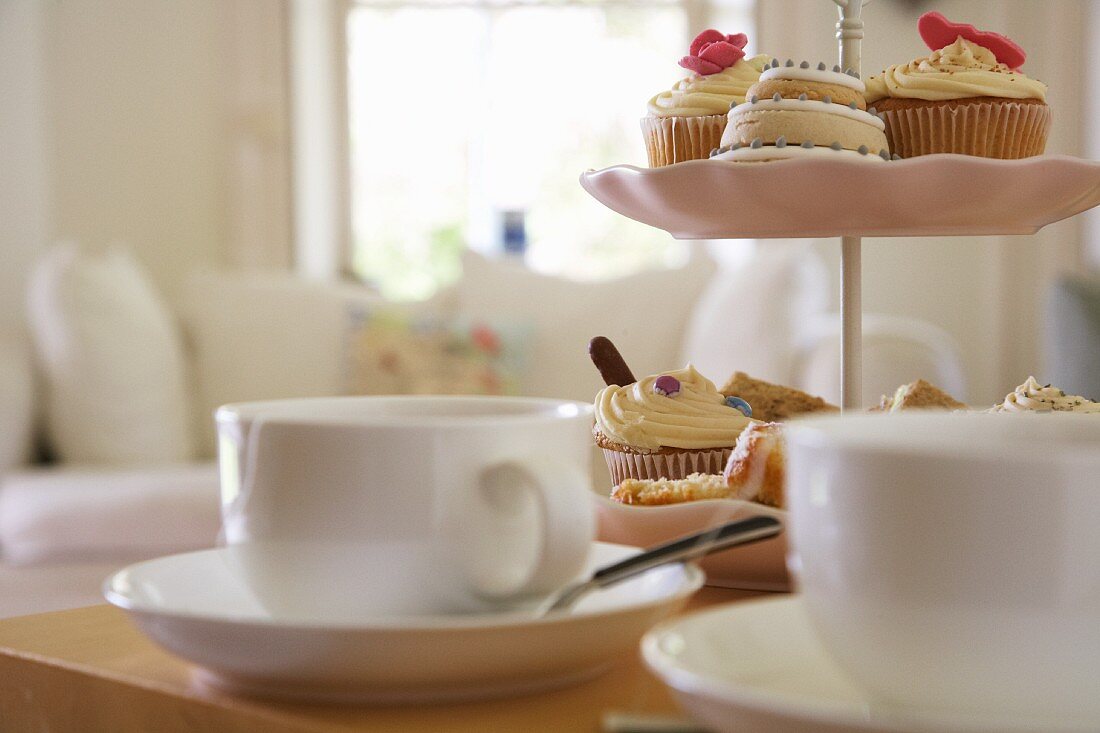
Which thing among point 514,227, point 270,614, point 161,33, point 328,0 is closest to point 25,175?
point 161,33

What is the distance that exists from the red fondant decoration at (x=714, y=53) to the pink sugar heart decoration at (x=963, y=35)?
0.14 metres

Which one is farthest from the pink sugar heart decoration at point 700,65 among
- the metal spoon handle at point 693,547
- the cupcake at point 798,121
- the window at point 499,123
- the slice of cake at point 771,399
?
the window at point 499,123

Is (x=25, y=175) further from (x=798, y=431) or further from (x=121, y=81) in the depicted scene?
(x=798, y=431)

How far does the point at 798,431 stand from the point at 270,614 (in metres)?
0.24

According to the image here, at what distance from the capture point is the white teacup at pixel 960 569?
333 mm

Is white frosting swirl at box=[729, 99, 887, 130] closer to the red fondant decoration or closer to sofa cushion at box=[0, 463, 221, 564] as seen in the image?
the red fondant decoration

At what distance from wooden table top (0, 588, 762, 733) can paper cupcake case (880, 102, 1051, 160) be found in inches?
21.3

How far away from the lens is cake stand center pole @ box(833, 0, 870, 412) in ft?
2.73

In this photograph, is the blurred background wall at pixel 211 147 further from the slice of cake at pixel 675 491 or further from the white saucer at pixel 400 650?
the white saucer at pixel 400 650

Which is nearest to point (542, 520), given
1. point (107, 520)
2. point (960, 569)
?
point (960, 569)

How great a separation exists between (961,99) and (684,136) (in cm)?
21

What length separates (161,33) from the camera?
161 inches

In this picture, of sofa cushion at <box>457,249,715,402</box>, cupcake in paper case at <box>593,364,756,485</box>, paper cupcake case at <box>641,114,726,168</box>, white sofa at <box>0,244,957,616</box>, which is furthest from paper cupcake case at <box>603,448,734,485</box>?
sofa cushion at <box>457,249,715,402</box>

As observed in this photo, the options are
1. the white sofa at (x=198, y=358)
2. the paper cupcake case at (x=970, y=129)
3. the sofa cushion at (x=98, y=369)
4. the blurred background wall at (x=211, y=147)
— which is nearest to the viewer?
the paper cupcake case at (x=970, y=129)
